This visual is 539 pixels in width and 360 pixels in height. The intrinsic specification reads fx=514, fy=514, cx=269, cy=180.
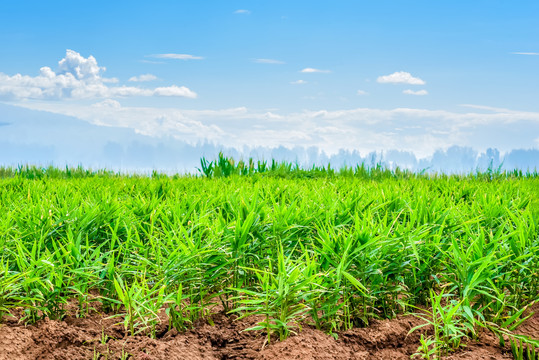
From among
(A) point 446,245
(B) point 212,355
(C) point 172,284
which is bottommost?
(B) point 212,355

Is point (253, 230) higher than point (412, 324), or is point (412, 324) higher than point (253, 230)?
point (253, 230)

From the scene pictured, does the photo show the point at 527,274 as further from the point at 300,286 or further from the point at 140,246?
the point at 140,246

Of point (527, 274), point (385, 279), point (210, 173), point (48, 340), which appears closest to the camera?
point (48, 340)

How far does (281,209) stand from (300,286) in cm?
116

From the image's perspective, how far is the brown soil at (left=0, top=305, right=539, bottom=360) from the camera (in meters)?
2.46

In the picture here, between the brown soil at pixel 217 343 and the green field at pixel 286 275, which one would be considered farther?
the green field at pixel 286 275

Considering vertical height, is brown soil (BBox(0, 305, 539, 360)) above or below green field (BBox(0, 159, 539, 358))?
below

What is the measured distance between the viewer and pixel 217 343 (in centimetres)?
262

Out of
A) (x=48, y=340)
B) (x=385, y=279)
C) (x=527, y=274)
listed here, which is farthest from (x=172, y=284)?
(x=527, y=274)

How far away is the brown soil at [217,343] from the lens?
2463mm

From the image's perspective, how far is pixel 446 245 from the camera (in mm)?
3191

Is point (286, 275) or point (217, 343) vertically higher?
point (286, 275)

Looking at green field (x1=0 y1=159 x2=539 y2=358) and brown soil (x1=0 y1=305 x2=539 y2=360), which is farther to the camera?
green field (x1=0 y1=159 x2=539 y2=358)

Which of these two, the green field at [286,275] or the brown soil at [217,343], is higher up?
the green field at [286,275]
